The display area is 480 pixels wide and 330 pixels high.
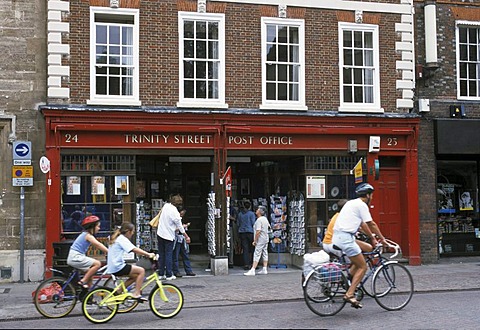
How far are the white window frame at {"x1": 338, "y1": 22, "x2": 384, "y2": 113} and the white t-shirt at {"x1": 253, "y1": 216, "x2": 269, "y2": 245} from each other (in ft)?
12.2

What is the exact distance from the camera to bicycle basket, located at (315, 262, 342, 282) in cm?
974

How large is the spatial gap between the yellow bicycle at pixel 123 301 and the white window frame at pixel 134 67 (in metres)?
6.51

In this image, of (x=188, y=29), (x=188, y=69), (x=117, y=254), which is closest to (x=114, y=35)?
(x=188, y=29)

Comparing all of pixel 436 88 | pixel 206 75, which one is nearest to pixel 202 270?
pixel 206 75

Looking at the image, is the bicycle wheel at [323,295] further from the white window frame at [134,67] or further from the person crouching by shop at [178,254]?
the white window frame at [134,67]

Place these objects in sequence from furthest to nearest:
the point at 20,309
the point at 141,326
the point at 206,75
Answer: the point at 206,75 < the point at 20,309 < the point at 141,326

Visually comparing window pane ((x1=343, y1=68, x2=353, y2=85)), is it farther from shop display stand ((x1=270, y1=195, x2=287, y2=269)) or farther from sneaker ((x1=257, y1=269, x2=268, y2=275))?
sneaker ((x1=257, y1=269, x2=268, y2=275))

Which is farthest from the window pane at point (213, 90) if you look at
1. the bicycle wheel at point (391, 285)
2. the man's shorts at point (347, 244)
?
the bicycle wheel at point (391, 285)

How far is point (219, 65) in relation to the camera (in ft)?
52.6

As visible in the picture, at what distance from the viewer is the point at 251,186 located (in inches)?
699

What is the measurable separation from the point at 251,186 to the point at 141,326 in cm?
896

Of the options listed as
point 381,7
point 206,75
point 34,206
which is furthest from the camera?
point 381,7

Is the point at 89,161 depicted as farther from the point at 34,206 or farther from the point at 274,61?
the point at 274,61

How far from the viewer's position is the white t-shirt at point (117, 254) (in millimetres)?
9500
